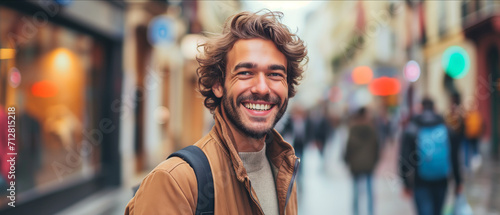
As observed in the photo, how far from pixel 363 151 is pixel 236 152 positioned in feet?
16.5

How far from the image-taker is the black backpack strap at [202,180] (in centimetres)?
138

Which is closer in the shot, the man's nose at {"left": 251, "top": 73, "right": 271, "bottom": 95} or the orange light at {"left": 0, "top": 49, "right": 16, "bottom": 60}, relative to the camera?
the man's nose at {"left": 251, "top": 73, "right": 271, "bottom": 95}

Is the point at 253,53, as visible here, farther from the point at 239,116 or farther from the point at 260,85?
the point at 239,116

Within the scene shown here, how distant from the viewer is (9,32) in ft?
19.4

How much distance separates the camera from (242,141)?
5.49 feet

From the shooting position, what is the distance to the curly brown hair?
1.60 metres

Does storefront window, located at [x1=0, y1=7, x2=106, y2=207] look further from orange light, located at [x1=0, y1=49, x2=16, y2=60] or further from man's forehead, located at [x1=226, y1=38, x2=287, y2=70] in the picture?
man's forehead, located at [x1=226, y1=38, x2=287, y2=70]

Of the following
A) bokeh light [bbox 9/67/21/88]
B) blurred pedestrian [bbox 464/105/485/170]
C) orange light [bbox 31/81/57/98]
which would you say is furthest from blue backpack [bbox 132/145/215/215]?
blurred pedestrian [bbox 464/105/485/170]

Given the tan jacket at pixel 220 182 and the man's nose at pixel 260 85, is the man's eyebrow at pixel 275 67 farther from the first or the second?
the tan jacket at pixel 220 182

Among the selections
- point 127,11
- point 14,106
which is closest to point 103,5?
point 127,11

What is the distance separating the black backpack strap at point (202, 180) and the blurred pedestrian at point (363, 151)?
5113mm

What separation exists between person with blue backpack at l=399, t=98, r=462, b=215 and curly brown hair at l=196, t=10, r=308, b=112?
3.22 meters

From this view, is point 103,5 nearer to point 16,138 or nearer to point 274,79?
point 16,138

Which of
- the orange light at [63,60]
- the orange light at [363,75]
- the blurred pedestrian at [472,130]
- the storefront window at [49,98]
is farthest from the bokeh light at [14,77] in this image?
the orange light at [363,75]
